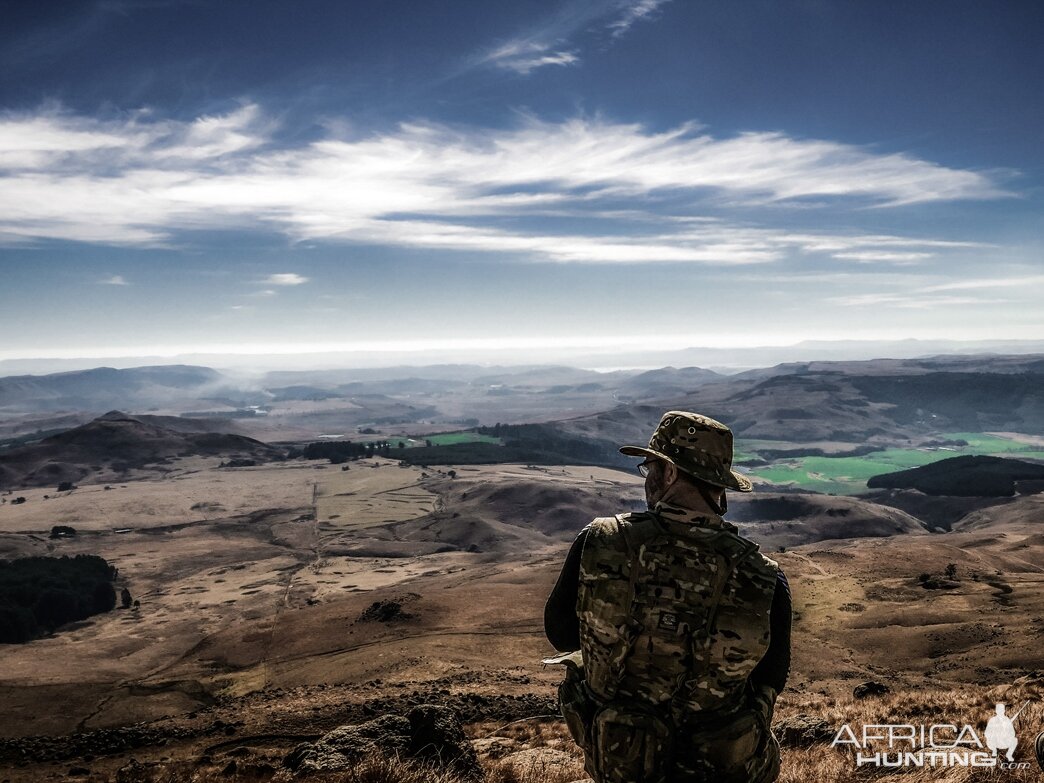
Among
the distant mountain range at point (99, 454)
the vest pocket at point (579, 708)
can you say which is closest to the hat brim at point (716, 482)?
the vest pocket at point (579, 708)

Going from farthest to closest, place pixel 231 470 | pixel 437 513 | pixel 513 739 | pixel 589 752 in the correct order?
pixel 231 470, pixel 437 513, pixel 513 739, pixel 589 752

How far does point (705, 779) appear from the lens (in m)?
4.61

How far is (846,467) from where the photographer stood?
17188cm

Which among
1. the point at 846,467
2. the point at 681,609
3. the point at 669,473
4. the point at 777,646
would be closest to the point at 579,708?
the point at 681,609

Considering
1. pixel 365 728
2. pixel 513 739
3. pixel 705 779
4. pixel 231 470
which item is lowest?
pixel 231 470

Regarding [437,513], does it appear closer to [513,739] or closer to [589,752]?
[513,739]

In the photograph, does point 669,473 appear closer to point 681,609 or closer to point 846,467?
point 681,609

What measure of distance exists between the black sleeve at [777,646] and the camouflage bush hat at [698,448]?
785 millimetres

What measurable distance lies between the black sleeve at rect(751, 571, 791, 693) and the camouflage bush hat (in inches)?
30.9

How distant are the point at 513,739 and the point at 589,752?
11.2m

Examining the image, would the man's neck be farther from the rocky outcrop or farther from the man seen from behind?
the rocky outcrop

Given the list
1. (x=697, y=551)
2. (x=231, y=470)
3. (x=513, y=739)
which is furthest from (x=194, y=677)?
(x=231, y=470)

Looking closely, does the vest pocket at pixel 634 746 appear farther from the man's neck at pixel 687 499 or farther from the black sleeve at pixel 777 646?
the man's neck at pixel 687 499

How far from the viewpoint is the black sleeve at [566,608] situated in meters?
5.06
